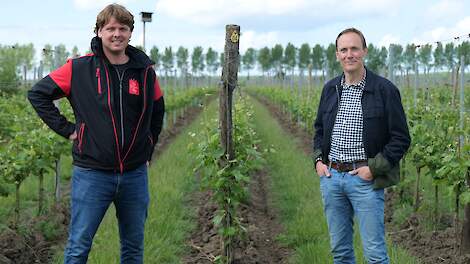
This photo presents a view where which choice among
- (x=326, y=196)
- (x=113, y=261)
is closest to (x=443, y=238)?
(x=326, y=196)

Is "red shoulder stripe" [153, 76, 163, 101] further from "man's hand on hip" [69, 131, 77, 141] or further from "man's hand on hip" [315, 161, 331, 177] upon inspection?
"man's hand on hip" [315, 161, 331, 177]

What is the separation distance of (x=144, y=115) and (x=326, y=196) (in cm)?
132

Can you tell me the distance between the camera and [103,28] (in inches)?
129

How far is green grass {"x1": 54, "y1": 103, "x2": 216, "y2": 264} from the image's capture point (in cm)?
499

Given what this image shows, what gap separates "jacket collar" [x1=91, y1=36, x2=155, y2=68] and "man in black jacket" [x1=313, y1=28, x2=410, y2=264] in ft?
4.11

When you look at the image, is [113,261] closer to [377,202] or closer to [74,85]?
[74,85]

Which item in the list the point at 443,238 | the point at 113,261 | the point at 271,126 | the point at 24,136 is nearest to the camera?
the point at 113,261

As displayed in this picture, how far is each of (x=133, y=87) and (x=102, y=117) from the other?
0.91 ft

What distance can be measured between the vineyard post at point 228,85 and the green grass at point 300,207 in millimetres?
1001

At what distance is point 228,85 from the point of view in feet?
15.3

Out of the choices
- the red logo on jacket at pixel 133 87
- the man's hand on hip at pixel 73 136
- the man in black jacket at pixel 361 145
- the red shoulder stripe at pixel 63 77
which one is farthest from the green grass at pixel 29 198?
the man in black jacket at pixel 361 145

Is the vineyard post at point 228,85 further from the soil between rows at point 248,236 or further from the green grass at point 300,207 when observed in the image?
the green grass at point 300,207

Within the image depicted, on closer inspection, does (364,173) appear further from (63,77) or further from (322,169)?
(63,77)

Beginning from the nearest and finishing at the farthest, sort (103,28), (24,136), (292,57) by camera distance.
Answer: (103,28)
(24,136)
(292,57)
